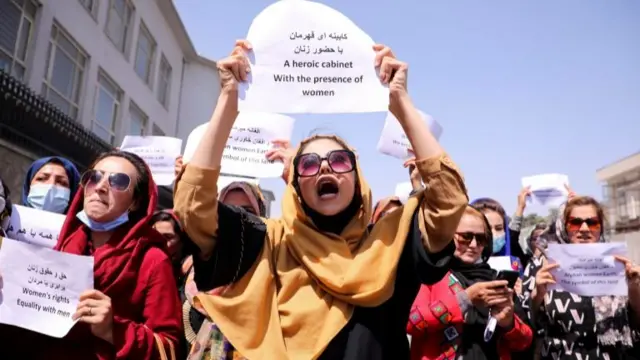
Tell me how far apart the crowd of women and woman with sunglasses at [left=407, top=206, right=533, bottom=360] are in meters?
0.01

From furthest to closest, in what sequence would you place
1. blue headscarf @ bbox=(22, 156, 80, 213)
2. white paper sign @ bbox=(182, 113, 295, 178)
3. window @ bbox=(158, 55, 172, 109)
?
1. window @ bbox=(158, 55, 172, 109)
2. white paper sign @ bbox=(182, 113, 295, 178)
3. blue headscarf @ bbox=(22, 156, 80, 213)

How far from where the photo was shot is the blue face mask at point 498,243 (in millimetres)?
3964

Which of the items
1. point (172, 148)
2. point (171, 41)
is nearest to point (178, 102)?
point (171, 41)

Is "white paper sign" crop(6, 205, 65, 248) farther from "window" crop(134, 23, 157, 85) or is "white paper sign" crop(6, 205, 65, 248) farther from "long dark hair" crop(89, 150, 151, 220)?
"window" crop(134, 23, 157, 85)

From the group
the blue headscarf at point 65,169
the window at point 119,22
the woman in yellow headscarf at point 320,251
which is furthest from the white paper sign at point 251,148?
the window at point 119,22

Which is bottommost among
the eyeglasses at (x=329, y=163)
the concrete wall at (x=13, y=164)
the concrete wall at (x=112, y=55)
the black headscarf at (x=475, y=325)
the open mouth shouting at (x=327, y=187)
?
the black headscarf at (x=475, y=325)

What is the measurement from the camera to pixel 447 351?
2496 millimetres

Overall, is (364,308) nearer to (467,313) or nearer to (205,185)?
(205,185)

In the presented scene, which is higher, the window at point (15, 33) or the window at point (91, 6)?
the window at point (91, 6)

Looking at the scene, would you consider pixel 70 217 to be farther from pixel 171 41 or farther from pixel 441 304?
pixel 171 41

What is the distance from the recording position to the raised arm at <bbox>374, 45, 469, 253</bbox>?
173 cm

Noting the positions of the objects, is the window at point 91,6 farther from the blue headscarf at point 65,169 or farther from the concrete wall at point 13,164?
the blue headscarf at point 65,169

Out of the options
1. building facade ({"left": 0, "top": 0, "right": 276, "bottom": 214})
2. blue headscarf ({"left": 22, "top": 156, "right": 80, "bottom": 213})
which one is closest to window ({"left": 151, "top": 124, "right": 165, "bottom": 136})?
building facade ({"left": 0, "top": 0, "right": 276, "bottom": 214})

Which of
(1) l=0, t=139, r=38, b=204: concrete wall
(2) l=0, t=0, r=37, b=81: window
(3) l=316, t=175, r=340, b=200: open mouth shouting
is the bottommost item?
(3) l=316, t=175, r=340, b=200: open mouth shouting
